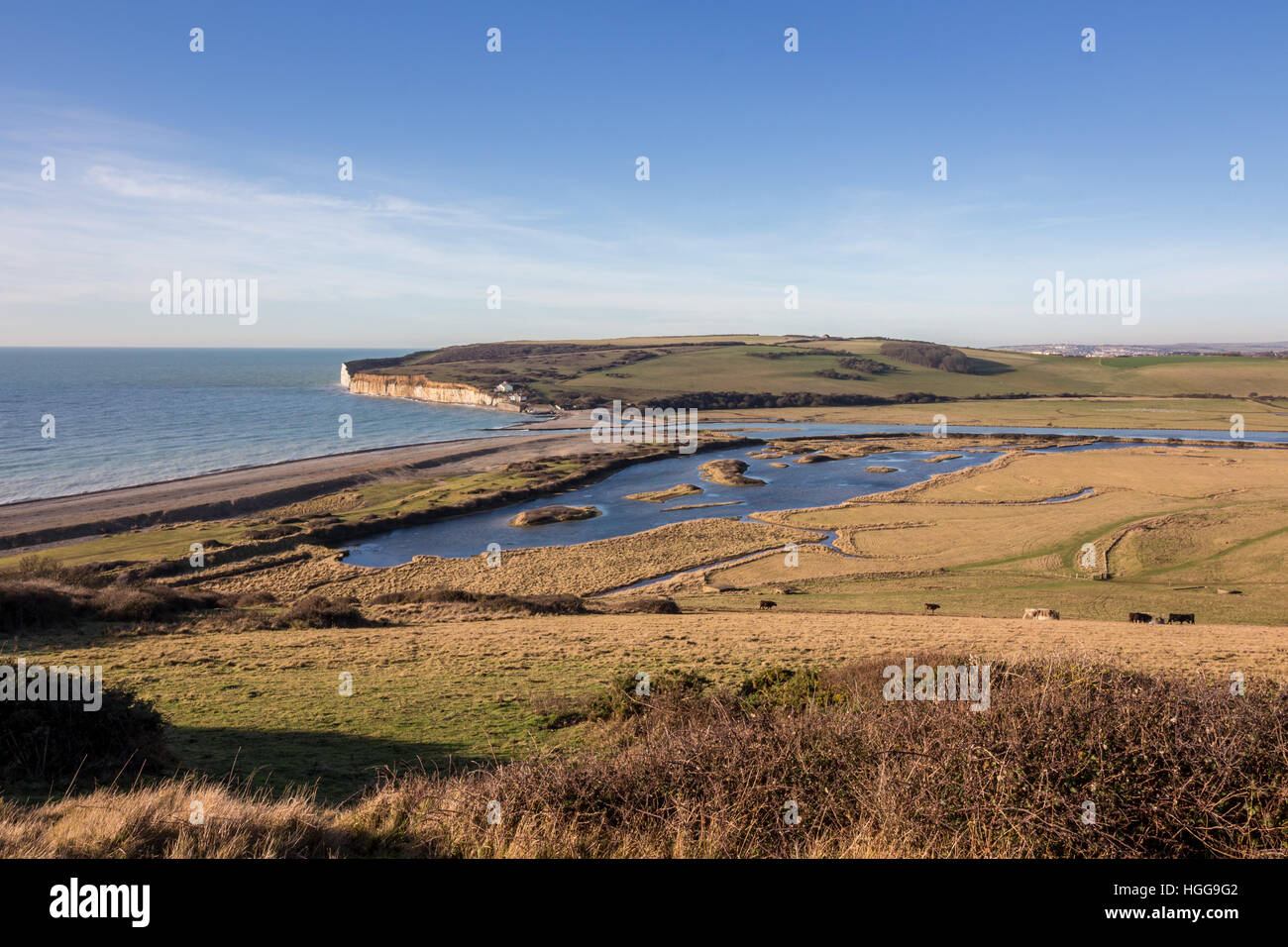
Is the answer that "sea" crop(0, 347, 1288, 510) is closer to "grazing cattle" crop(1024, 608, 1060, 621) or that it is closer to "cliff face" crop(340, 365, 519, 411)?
"cliff face" crop(340, 365, 519, 411)

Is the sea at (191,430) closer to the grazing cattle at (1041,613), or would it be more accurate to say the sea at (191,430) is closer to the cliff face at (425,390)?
the cliff face at (425,390)

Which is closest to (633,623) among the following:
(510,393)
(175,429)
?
(175,429)

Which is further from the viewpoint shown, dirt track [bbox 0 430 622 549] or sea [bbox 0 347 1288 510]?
sea [bbox 0 347 1288 510]

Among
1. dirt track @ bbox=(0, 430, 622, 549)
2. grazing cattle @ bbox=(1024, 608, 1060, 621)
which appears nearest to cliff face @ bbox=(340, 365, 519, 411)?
dirt track @ bbox=(0, 430, 622, 549)

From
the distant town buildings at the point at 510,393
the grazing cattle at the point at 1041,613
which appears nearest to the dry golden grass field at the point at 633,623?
the grazing cattle at the point at 1041,613

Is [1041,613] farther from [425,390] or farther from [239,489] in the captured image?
[425,390]
